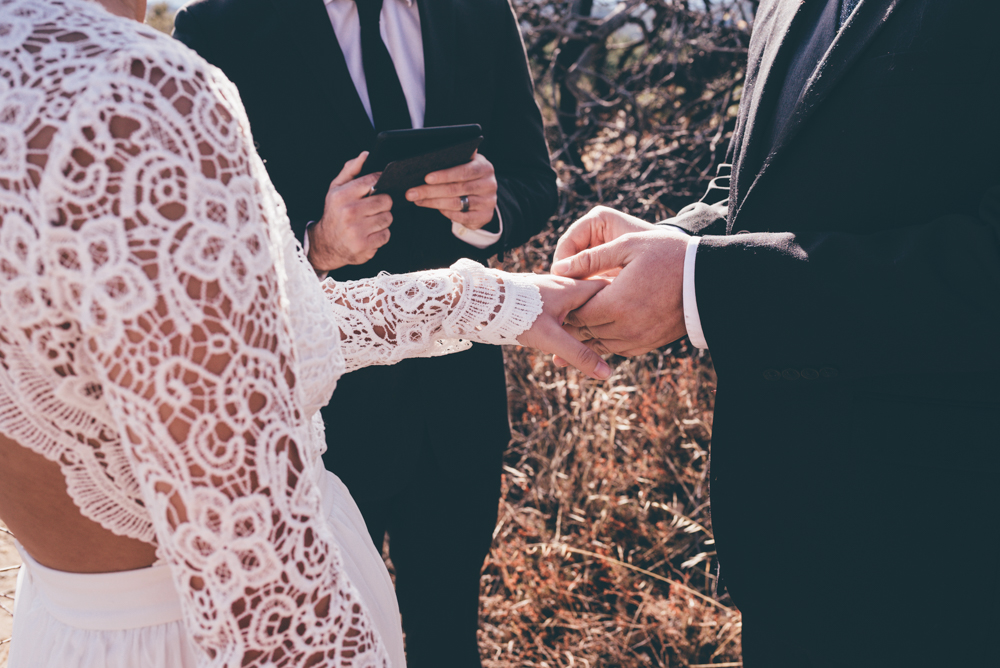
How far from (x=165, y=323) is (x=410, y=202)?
4.28 feet

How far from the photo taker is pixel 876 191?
3.89 feet

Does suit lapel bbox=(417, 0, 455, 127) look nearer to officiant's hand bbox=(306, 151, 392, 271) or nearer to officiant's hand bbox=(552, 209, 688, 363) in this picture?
officiant's hand bbox=(306, 151, 392, 271)

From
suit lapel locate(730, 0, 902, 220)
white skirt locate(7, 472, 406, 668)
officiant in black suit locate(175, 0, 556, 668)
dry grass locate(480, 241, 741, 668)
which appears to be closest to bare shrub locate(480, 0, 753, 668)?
dry grass locate(480, 241, 741, 668)

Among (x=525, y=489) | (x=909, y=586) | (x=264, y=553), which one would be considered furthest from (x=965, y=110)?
(x=525, y=489)

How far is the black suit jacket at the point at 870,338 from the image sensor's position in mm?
1081

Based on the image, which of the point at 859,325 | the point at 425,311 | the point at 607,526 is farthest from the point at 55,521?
the point at 607,526

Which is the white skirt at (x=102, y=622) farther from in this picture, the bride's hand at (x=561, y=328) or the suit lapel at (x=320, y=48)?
the suit lapel at (x=320, y=48)

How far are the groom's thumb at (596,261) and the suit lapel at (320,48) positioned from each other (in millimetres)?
795

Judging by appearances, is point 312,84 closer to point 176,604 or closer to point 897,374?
point 176,604

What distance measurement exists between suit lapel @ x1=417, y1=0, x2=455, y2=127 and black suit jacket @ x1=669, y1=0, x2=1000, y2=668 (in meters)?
0.93

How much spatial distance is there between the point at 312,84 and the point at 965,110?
1.58 meters

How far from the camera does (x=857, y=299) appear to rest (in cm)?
112

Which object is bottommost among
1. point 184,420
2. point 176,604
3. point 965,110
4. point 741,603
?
point 741,603

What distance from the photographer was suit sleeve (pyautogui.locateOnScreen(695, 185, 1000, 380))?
1.06m
